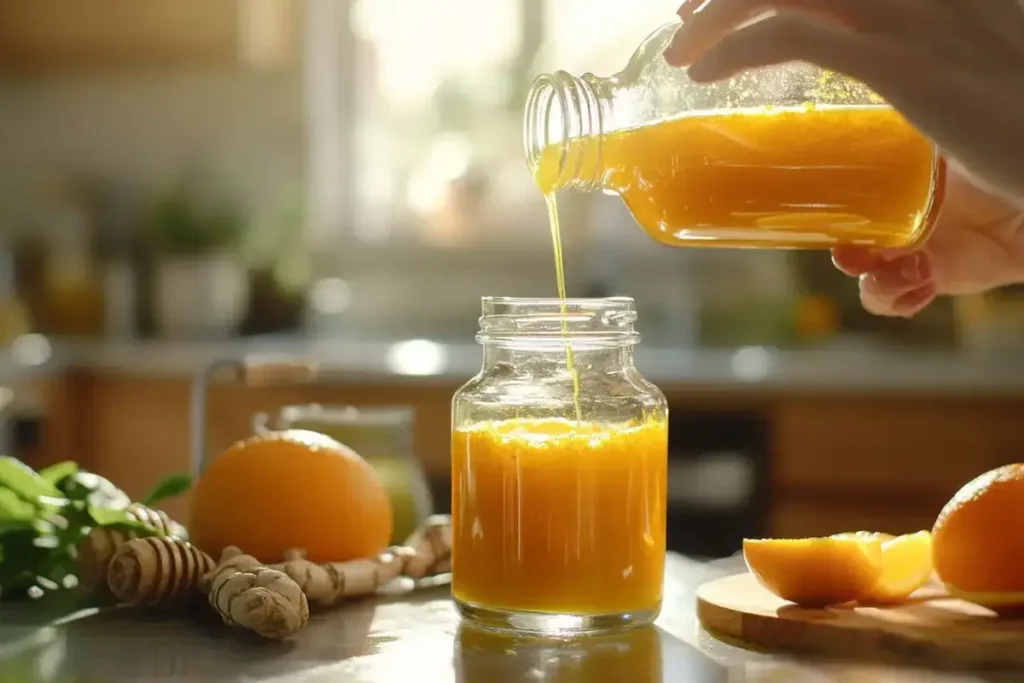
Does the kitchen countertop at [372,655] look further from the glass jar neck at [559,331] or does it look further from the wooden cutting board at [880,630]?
the glass jar neck at [559,331]

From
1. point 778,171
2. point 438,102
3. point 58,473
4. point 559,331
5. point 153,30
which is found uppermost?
point 153,30

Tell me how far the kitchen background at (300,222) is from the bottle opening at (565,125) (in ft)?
5.77

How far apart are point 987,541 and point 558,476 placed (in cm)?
28

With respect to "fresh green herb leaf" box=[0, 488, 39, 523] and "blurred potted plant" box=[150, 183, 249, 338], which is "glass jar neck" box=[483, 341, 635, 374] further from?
"blurred potted plant" box=[150, 183, 249, 338]

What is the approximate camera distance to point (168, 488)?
1044 millimetres

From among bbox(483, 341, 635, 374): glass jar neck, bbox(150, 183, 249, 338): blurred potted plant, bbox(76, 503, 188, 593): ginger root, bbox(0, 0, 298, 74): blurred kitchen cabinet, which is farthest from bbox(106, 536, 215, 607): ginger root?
bbox(0, 0, 298, 74): blurred kitchen cabinet

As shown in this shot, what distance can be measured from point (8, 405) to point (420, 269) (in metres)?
1.13

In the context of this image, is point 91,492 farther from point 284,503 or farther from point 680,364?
point 680,364

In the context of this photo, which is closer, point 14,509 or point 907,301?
point 14,509

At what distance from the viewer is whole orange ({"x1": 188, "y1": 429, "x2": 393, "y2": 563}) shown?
3.11 ft

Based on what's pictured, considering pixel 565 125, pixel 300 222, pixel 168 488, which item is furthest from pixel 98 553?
pixel 300 222

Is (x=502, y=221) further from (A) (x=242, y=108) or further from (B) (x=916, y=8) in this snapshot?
(B) (x=916, y=8)

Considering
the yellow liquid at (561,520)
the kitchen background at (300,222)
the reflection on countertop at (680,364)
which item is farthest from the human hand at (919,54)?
the kitchen background at (300,222)

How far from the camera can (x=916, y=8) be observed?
73cm
